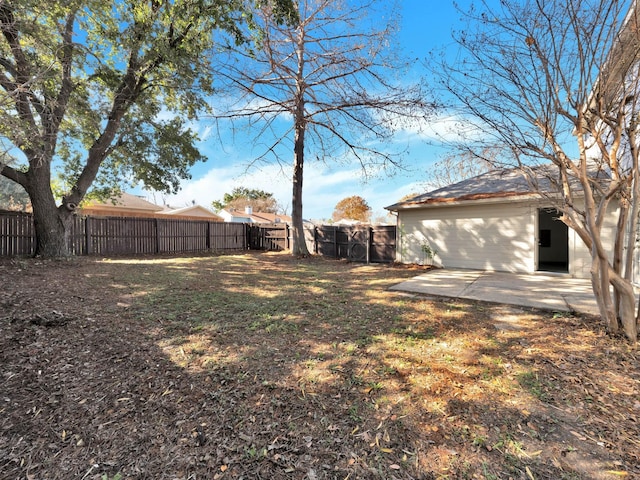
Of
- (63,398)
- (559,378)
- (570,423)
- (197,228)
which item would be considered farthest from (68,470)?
(197,228)

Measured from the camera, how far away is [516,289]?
535 centimetres

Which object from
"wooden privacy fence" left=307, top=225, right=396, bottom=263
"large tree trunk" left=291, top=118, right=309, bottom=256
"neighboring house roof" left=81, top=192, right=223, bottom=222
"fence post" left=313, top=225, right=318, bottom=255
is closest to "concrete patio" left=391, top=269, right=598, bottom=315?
"wooden privacy fence" left=307, top=225, right=396, bottom=263

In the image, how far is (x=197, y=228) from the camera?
44.6ft

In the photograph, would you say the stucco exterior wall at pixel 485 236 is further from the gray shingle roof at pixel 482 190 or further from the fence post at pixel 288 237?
the fence post at pixel 288 237

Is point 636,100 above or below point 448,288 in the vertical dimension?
above

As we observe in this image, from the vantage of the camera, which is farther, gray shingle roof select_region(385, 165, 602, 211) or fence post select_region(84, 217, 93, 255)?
fence post select_region(84, 217, 93, 255)

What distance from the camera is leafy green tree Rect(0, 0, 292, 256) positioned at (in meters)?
5.20

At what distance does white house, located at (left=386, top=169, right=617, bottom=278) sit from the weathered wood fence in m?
1.05

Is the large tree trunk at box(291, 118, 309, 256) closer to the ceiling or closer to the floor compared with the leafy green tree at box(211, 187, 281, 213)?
closer to the floor

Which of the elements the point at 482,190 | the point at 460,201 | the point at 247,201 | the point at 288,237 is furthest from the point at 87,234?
the point at 247,201

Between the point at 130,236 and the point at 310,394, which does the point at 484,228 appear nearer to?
the point at 310,394

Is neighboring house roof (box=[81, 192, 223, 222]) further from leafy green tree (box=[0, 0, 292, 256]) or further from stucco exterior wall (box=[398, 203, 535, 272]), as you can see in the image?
stucco exterior wall (box=[398, 203, 535, 272])

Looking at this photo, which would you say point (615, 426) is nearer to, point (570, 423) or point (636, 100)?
point (570, 423)

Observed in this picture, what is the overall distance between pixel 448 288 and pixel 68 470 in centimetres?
546
